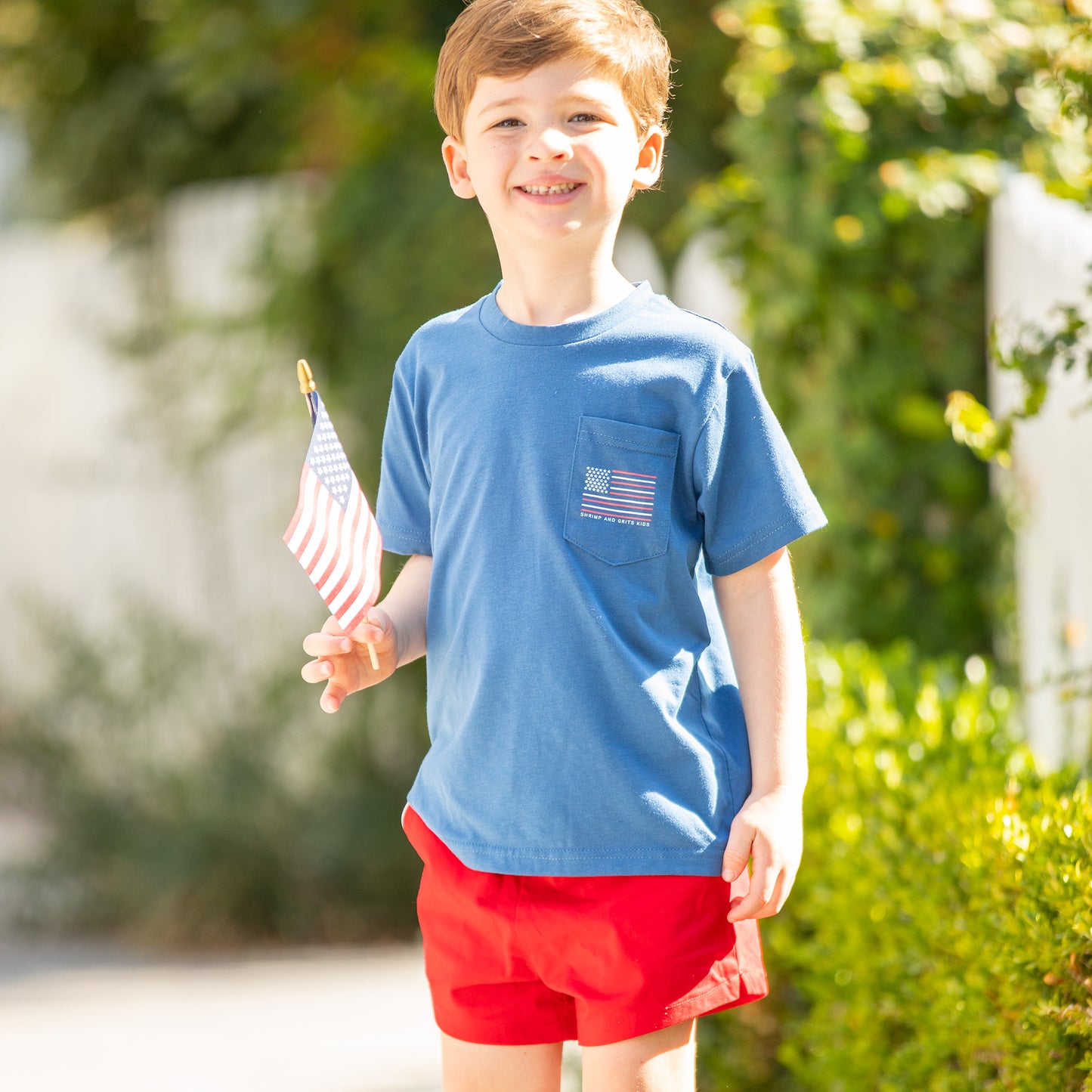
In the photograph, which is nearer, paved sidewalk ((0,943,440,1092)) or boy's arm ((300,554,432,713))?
boy's arm ((300,554,432,713))

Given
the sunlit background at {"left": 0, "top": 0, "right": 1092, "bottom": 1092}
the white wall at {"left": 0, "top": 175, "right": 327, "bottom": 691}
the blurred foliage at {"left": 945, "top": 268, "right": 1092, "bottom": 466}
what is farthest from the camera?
the white wall at {"left": 0, "top": 175, "right": 327, "bottom": 691}

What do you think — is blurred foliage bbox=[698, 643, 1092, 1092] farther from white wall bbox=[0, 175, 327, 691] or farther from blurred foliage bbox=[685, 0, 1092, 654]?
white wall bbox=[0, 175, 327, 691]

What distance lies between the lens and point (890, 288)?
3.90 meters

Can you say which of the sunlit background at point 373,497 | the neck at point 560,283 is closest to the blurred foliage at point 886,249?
the sunlit background at point 373,497

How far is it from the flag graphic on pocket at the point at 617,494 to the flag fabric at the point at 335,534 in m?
0.28

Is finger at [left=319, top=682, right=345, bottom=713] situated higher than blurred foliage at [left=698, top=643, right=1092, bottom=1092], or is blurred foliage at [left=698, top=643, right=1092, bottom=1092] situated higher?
finger at [left=319, top=682, right=345, bottom=713]

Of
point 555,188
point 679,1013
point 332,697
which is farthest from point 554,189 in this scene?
point 679,1013

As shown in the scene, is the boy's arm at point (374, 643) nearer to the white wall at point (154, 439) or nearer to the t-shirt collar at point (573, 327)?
the t-shirt collar at point (573, 327)

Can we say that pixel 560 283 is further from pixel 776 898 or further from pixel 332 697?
pixel 776 898

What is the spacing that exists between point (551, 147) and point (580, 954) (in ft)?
3.06

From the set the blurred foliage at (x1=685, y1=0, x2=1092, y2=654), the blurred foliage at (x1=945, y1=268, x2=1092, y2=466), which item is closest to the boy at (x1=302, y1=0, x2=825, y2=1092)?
the blurred foliage at (x1=945, y1=268, x2=1092, y2=466)

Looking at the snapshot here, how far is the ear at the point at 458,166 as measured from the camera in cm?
186

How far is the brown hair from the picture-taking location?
1696 mm

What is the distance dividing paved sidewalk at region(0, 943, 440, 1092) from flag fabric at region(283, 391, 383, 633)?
7.84ft
